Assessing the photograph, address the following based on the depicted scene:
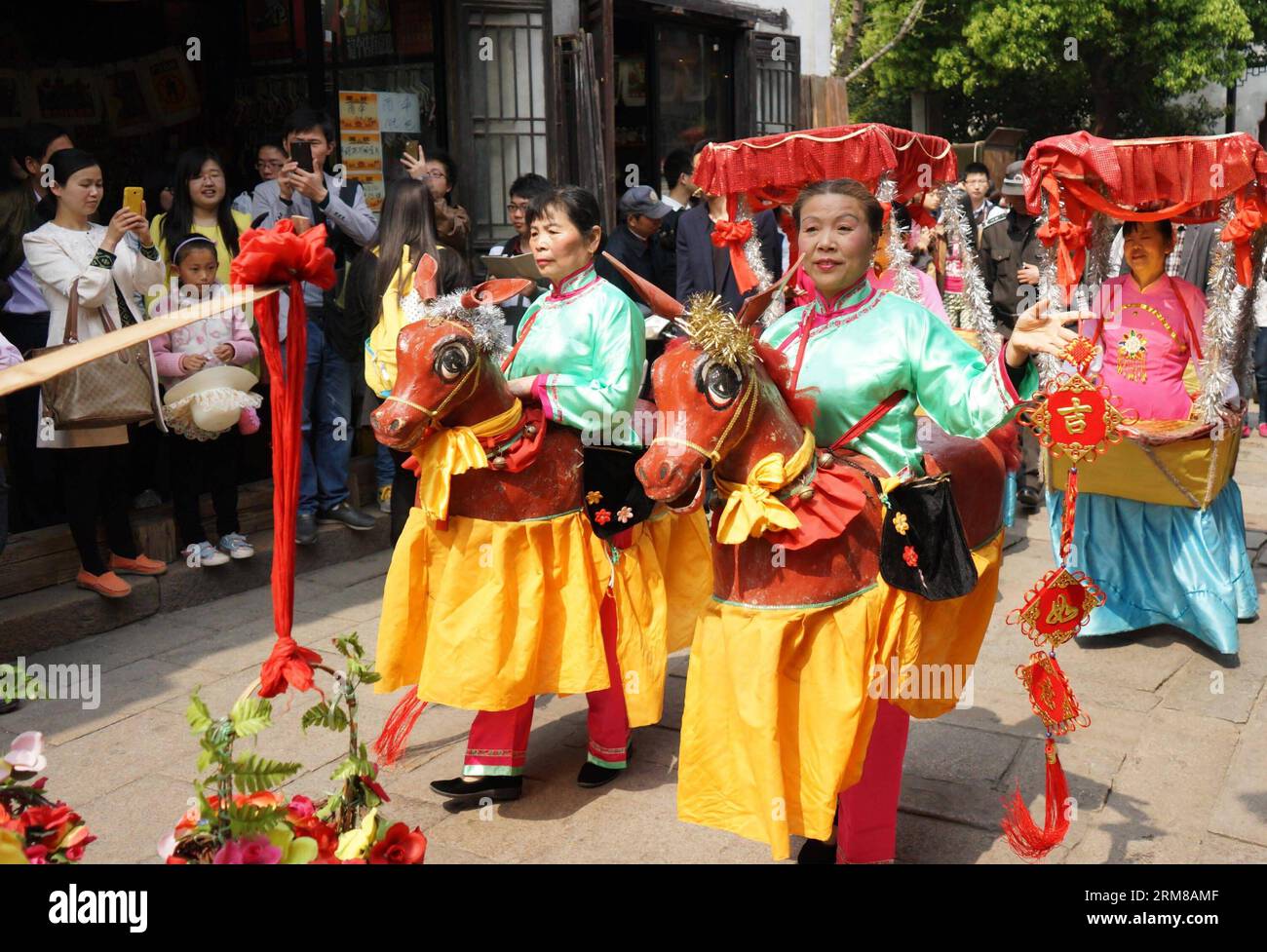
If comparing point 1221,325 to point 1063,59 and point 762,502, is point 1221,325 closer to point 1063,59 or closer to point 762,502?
point 762,502

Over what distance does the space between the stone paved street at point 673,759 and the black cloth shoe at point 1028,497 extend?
7.29 ft

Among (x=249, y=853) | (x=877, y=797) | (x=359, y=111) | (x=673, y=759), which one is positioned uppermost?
(x=359, y=111)

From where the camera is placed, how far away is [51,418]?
538 cm

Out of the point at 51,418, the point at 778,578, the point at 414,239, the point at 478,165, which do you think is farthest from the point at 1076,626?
the point at 478,165

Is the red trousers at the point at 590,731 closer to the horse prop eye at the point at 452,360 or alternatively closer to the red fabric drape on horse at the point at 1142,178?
the horse prop eye at the point at 452,360

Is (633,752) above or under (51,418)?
under

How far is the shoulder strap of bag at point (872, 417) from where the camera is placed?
10.3 ft

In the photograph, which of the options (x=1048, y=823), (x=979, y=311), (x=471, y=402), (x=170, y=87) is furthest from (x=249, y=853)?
(x=170, y=87)

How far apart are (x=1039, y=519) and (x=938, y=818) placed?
169 inches

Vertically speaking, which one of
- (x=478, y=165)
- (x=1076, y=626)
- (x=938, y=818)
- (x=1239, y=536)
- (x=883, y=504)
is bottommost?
(x=938, y=818)

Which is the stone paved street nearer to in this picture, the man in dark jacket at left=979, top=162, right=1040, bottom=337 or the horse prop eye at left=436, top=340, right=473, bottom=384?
the horse prop eye at left=436, top=340, right=473, bottom=384

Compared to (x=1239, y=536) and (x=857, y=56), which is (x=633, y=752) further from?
(x=857, y=56)

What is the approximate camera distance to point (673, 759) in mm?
4344

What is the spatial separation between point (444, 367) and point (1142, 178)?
9.61 feet
